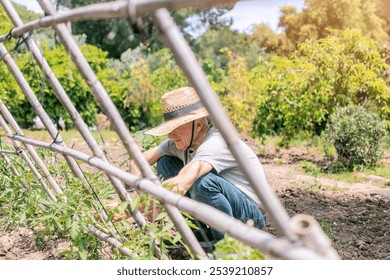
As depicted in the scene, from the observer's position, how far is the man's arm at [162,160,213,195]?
2.60 meters

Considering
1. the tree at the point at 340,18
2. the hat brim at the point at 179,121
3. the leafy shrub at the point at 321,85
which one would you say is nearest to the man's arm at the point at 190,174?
the hat brim at the point at 179,121

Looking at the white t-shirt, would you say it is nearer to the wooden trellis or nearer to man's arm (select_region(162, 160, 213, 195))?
man's arm (select_region(162, 160, 213, 195))

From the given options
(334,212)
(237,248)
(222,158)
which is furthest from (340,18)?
Answer: (237,248)

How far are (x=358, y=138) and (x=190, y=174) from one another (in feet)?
13.3

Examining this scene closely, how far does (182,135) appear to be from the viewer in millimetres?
2951

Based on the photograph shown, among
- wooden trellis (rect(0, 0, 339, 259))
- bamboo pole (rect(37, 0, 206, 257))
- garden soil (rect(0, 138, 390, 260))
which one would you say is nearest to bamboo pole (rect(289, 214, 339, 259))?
wooden trellis (rect(0, 0, 339, 259))

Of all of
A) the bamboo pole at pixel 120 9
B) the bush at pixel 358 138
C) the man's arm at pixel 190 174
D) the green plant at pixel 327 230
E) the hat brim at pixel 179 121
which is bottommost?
the bush at pixel 358 138

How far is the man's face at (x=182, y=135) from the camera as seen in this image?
2.92 meters

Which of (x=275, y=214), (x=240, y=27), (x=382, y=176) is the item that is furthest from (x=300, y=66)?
(x=240, y=27)

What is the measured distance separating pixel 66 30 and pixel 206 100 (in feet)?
2.41

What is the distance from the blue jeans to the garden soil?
0.76 m

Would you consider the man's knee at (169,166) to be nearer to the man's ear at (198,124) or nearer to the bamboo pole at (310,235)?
the man's ear at (198,124)

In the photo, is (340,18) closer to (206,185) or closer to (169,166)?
(169,166)

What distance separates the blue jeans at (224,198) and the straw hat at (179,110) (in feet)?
0.87
